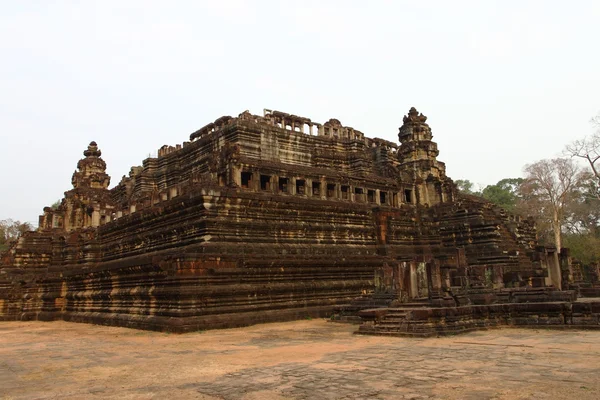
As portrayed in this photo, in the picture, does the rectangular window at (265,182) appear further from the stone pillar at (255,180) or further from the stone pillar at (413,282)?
the stone pillar at (413,282)

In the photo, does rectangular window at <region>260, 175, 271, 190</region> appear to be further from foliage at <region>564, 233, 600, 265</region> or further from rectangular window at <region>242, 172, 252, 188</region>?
foliage at <region>564, 233, 600, 265</region>

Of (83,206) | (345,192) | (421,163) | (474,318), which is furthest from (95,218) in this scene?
(474,318)

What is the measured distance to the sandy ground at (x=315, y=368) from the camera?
6840 mm

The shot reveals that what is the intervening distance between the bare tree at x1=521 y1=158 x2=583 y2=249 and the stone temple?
17.1 meters

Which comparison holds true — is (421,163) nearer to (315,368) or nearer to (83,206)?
(83,206)

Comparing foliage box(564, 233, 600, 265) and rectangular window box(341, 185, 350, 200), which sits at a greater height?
rectangular window box(341, 185, 350, 200)

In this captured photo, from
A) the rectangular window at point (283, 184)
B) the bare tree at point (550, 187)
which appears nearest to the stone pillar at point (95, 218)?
the rectangular window at point (283, 184)

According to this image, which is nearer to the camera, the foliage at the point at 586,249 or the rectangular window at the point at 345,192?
the rectangular window at the point at 345,192

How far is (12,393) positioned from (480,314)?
1226 centimetres

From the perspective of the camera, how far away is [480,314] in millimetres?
14664

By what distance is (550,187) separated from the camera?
5281cm

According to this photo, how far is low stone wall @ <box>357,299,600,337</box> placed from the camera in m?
13.2

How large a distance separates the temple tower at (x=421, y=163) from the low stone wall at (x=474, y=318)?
1965 centimetres

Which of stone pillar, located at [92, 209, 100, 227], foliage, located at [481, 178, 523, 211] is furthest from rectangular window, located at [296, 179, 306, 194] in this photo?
foliage, located at [481, 178, 523, 211]
